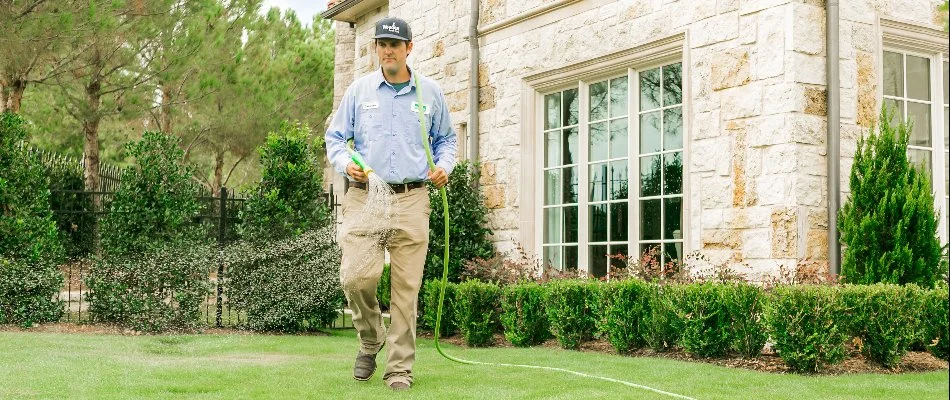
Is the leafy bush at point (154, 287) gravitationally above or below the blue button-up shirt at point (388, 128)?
below

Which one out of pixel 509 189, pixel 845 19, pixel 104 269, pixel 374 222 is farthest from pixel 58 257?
pixel 845 19

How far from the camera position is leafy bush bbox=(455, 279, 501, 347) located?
843cm

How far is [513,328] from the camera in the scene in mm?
8148

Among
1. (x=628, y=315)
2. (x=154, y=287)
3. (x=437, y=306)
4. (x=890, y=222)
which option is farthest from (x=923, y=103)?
(x=154, y=287)

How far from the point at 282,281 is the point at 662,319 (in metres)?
3.92

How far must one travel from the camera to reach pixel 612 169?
8.92 meters

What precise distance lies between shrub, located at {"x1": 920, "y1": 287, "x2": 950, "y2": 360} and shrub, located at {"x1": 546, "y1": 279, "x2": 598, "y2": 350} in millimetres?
2275

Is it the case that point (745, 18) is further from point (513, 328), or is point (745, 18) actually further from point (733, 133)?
point (513, 328)

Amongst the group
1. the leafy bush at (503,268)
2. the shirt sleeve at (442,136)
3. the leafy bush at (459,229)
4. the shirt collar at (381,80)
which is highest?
the shirt collar at (381,80)

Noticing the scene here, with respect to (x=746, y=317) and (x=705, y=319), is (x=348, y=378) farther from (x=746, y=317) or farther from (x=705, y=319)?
(x=746, y=317)

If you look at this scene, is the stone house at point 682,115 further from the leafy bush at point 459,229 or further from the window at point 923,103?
the leafy bush at point 459,229

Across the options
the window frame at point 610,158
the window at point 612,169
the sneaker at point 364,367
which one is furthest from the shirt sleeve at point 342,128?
the window at point 612,169

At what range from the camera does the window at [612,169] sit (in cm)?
833

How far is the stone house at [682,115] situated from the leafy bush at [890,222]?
0.28 meters
